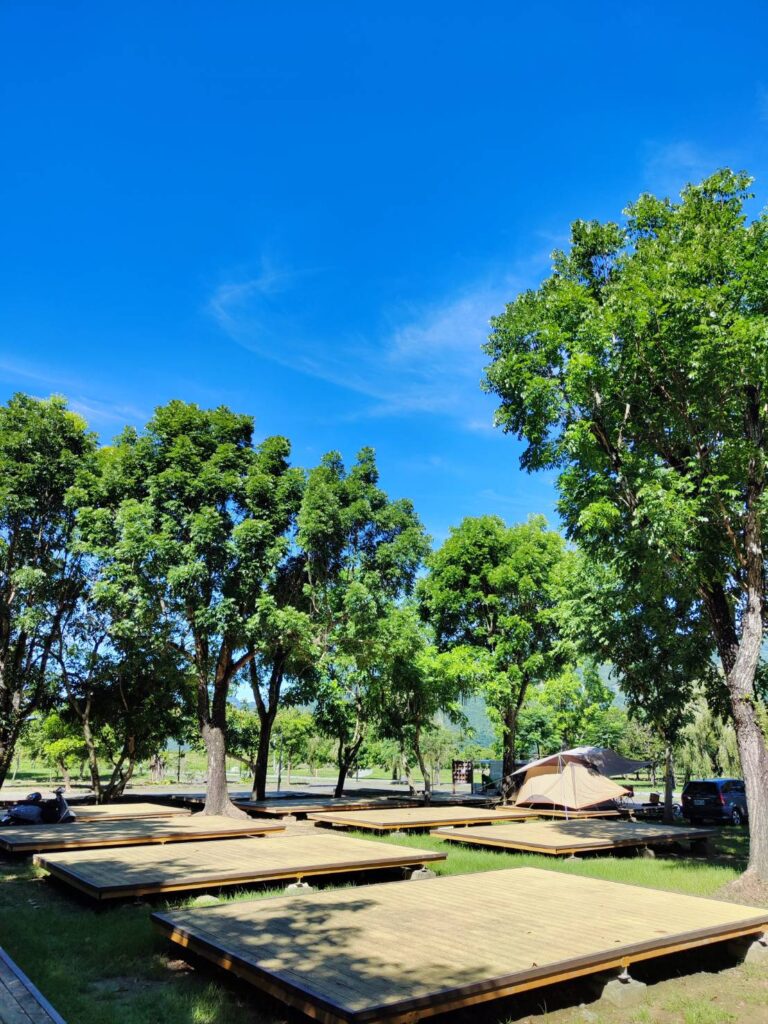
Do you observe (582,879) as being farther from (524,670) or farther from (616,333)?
(524,670)

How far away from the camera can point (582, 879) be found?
10773 mm

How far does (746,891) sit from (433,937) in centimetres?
659

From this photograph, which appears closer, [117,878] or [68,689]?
[117,878]

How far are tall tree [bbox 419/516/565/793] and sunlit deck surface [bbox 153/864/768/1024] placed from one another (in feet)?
59.3

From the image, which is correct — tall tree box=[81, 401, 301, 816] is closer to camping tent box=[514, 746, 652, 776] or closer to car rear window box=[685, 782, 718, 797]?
camping tent box=[514, 746, 652, 776]

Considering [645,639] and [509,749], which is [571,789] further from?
[645,639]

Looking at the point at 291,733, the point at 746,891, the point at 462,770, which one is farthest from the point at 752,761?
the point at 462,770

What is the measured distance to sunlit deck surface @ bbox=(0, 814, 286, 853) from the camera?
13719 mm

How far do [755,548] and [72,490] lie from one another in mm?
18457

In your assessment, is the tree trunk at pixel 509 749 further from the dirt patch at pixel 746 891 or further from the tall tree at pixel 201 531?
the dirt patch at pixel 746 891

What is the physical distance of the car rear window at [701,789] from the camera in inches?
951

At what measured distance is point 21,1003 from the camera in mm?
5105

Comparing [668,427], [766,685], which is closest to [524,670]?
[766,685]

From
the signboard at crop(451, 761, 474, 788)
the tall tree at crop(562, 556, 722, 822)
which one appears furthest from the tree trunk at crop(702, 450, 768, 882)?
the signboard at crop(451, 761, 474, 788)
